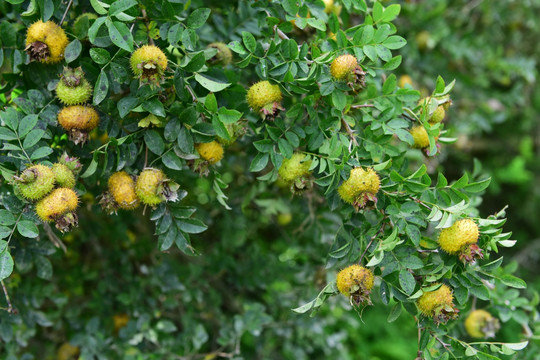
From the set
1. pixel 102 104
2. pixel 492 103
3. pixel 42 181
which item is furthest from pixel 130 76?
pixel 492 103

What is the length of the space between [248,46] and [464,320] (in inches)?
45.0

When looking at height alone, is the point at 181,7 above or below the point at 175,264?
above

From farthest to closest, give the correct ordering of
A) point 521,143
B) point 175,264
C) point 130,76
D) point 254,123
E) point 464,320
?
point 521,143, point 175,264, point 464,320, point 254,123, point 130,76

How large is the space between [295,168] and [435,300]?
1.52 feet

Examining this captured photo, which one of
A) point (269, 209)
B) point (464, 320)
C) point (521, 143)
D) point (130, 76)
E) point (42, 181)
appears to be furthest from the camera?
point (521, 143)

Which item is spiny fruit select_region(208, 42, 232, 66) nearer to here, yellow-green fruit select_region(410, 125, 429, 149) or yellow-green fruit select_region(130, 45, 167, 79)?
yellow-green fruit select_region(130, 45, 167, 79)

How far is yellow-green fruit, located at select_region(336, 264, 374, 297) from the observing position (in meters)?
1.19

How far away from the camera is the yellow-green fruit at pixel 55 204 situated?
1172mm

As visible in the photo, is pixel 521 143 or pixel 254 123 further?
pixel 521 143

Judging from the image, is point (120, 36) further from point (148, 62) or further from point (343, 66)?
point (343, 66)

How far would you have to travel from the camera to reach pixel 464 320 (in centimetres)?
171

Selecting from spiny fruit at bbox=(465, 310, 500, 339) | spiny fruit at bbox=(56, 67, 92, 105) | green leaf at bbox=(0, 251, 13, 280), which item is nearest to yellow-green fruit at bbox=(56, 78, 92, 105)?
spiny fruit at bbox=(56, 67, 92, 105)

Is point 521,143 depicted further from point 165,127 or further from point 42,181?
point 42,181

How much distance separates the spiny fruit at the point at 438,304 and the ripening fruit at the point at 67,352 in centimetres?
139
